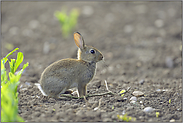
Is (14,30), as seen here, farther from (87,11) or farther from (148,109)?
(148,109)

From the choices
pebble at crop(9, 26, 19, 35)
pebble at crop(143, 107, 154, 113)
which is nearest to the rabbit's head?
pebble at crop(143, 107, 154, 113)

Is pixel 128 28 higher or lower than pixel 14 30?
lower

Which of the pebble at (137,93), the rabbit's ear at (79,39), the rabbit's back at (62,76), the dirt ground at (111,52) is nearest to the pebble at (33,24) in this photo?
the dirt ground at (111,52)

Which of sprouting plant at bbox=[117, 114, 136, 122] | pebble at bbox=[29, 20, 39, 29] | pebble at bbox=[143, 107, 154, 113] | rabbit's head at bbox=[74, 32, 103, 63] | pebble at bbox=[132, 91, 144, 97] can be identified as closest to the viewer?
sprouting plant at bbox=[117, 114, 136, 122]

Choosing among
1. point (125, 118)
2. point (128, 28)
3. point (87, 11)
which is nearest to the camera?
point (125, 118)

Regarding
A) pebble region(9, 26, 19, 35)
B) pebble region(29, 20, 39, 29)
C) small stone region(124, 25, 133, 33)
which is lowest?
small stone region(124, 25, 133, 33)

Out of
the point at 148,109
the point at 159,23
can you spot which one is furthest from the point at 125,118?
the point at 159,23

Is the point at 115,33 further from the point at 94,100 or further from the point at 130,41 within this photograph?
the point at 94,100

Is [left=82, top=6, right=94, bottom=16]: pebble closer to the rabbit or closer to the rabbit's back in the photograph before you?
the rabbit
